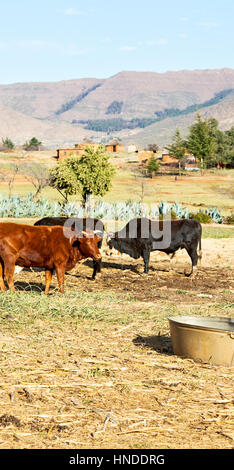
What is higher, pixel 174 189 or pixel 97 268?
pixel 97 268

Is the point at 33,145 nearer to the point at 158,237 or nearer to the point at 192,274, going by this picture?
the point at 158,237

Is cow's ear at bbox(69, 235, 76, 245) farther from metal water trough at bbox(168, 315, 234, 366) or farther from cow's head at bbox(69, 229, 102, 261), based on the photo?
metal water trough at bbox(168, 315, 234, 366)

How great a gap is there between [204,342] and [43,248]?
190 inches

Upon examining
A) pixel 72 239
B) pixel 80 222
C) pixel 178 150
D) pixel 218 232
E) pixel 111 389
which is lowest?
pixel 218 232

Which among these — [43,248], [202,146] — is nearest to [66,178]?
[43,248]

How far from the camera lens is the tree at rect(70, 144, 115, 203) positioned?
3472cm

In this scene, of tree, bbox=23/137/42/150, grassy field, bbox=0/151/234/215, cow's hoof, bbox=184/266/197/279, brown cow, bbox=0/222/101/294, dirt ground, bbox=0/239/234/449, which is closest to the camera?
dirt ground, bbox=0/239/234/449

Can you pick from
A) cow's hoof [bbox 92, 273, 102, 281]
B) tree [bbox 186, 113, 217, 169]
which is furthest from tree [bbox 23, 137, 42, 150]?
cow's hoof [bbox 92, 273, 102, 281]

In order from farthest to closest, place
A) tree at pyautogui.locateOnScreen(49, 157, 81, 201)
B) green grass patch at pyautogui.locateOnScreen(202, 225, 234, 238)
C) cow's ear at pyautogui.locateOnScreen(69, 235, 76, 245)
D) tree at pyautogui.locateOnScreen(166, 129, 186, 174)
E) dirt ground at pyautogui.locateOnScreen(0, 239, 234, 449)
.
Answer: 1. tree at pyautogui.locateOnScreen(166, 129, 186, 174)
2. tree at pyautogui.locateOnScreen(49, 157, 81, 201)
3. green grass patch at pyautogui.locateOnScreen(202, 225, 234, 238)
4. cow's ear at pyautogui.locateOnScreen(69, 235, 76, 245)
5. dirt ground at pyautogui.locateOnScreen(0, 239, 234, 449)

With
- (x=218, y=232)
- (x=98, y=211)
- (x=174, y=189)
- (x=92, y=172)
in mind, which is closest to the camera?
(x=218, y=232)

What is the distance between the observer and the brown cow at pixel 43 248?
1017 cm

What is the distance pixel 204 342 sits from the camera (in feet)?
20.7

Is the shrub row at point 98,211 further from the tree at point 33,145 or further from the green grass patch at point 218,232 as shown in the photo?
the tree at point 33,145

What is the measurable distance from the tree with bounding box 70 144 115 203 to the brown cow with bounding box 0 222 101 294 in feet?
76.4
